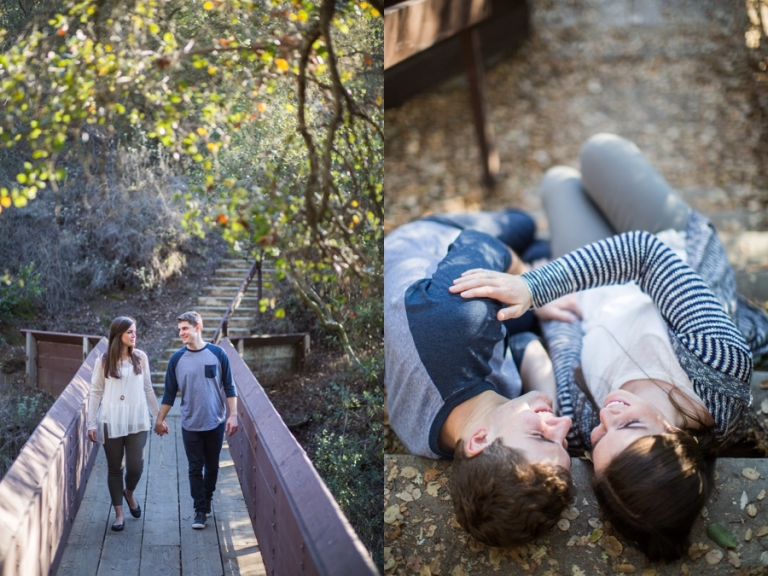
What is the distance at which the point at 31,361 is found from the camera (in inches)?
49.6

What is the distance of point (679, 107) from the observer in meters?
5.38

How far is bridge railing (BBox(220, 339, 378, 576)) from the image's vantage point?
122 cm

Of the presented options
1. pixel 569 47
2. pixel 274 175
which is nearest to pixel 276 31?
pixel 274 175

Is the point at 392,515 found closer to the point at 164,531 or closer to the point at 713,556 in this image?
the point at 164,531

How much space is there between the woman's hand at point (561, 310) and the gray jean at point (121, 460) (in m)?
1.57

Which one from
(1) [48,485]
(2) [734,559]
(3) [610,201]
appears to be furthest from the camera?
(3) [610,201]

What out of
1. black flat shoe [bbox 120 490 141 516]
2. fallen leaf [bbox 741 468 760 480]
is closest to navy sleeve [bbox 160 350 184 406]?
black flat shoe [bbox 120 490 141 516]

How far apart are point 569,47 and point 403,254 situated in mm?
5006

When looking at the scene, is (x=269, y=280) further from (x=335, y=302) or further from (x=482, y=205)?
(x=482, y=205)

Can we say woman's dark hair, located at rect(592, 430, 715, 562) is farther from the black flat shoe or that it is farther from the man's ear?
the black flat shoe

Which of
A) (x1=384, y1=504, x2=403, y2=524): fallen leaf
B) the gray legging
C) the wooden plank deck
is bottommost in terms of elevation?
(x1=384, y1=504, x2=403, y2=524): fallen leaf

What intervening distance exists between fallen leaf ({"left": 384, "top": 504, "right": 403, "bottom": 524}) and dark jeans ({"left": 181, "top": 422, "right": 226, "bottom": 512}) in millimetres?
611

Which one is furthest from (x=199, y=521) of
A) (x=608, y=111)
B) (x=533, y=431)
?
(x=608, y=111)

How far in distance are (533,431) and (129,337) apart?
3.35ft
